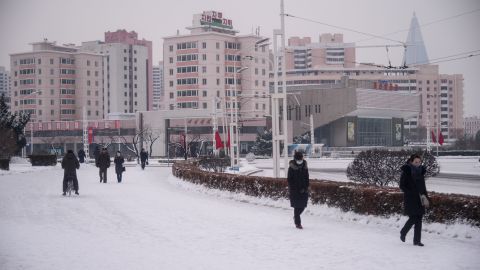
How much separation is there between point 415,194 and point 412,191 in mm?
82

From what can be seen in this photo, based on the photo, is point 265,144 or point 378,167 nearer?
point 378,167

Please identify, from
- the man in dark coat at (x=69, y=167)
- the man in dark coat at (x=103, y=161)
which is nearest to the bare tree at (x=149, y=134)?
the man in dark coat at (x=103, y=161)

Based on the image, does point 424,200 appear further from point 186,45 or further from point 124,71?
point 124,71

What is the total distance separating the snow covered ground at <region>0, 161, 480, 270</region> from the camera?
9.90 meters

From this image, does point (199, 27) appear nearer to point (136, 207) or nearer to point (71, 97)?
point (71, 97)

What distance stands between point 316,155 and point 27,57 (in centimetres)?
7724

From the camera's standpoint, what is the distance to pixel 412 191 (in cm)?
1145

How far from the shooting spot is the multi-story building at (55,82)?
140375 millimetres

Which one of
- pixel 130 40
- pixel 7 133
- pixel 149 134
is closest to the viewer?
pixel 7 133

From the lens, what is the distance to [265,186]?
2081 cm

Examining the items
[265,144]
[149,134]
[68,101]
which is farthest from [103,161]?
[68,101]

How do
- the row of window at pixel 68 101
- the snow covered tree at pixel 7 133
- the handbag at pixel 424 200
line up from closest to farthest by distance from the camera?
the handbag at pixel 424 200 → the snow covered tree at pixel 7 133 → the row of window at pixel 68 101

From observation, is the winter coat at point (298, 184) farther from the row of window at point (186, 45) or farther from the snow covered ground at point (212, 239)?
the row of window at point (186, 45)

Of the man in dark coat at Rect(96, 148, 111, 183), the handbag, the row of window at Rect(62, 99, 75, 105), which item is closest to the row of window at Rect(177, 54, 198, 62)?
the row of window at Rect(62, 99, 75, 105)
